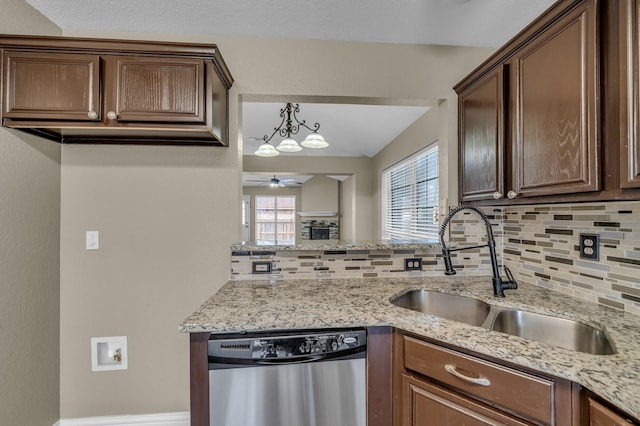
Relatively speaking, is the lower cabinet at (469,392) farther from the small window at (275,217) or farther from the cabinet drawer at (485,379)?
the small window at (275,217)

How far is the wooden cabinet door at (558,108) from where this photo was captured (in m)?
1.01

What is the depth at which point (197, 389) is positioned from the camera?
1.10 m

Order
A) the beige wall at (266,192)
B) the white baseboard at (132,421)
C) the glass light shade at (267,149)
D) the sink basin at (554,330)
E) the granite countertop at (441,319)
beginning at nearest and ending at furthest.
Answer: the granite countertop at (441,319) < the sink basin at (554,330) < the white baseboard at (132,421) < the glass light shade at (267,149) < the beige wall at (266,192)

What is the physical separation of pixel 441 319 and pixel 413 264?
0.71m

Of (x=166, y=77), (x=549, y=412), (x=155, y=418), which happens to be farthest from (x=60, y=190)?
(x=549, y=412)

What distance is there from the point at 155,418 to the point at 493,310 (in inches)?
74.7

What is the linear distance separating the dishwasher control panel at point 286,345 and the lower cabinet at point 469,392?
191mm

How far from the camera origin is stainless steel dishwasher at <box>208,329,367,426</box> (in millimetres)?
1114

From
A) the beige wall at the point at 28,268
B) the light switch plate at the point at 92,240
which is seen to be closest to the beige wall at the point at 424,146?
the light switch plate at the point at 92,240

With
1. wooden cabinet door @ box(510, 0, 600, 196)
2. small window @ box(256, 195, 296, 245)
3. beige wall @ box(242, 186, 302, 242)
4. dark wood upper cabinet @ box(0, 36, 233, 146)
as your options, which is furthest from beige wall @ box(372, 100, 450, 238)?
small window @ box(256, 195, 296, 245)

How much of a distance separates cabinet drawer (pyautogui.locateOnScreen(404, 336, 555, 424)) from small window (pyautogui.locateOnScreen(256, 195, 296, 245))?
8572 millimetres

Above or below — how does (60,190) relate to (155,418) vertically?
above

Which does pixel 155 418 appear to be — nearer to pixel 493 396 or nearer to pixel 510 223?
pixel 493 396

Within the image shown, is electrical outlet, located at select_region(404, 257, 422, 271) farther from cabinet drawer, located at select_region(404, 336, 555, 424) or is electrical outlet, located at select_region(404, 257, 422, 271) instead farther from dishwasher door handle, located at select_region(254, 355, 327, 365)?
dishwasher door handle, located at select_region(254, 355, 327, 365)
